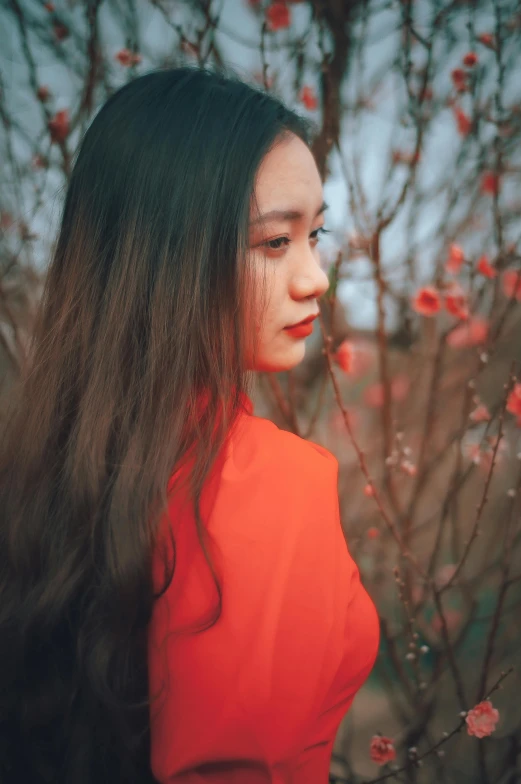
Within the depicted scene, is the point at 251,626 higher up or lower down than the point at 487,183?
lower down

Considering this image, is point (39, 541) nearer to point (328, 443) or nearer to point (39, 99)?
point (39, 99)

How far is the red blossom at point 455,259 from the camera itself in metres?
1.39

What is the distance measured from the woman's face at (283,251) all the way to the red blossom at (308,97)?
0.84 meters

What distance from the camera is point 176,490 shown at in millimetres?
706

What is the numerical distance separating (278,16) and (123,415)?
1274mm

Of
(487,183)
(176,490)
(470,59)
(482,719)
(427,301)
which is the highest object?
(470,59)

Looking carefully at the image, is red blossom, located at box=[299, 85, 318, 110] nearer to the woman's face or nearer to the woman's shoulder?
the woman's face

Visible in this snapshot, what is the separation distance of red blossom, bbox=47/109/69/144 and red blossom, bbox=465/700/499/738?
1.68 m

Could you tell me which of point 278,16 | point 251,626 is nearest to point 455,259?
point 278,16

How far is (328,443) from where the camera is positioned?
224cm

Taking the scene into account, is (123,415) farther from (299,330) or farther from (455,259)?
(455,259)

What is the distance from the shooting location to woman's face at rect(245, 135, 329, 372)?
2.48ft

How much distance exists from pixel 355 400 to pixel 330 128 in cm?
157

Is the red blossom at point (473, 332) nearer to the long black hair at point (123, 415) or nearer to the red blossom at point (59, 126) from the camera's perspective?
the long black hair at point (123, 415)
